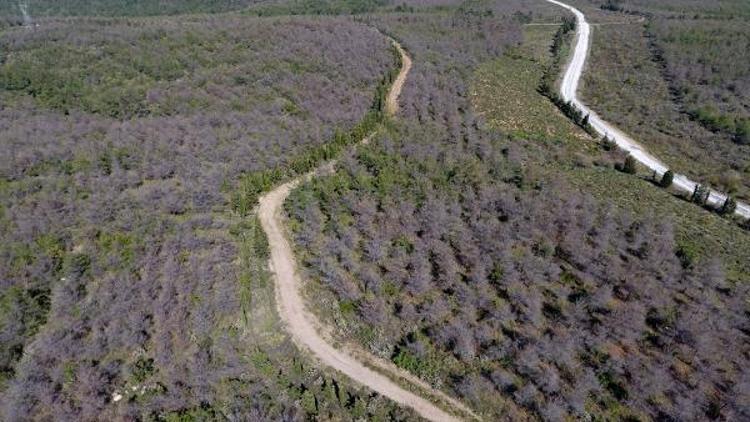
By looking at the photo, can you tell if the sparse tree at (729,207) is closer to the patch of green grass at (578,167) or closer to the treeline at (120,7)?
the patch of green grass at (578,167)

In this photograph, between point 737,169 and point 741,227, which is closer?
point 741,227

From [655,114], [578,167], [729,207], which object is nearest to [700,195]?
[729,207]

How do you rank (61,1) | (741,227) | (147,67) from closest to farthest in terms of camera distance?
(741,227), (147,67), (61,1)

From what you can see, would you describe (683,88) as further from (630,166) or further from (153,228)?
(153,228)

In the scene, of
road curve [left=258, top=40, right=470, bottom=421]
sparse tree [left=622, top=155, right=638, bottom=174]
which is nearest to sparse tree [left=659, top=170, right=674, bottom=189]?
sparse tree [left=622, top=155, right=638, bottom=174]

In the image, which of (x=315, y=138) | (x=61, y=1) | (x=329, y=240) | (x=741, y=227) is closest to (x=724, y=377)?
(x=741, y=227)

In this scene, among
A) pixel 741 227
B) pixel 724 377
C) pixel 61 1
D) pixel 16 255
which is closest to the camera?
pixel 724 377

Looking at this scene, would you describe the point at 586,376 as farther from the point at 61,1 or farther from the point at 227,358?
the point at 61,1

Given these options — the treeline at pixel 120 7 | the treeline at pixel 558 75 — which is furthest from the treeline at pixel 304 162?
the treeline at pixel 120 7
